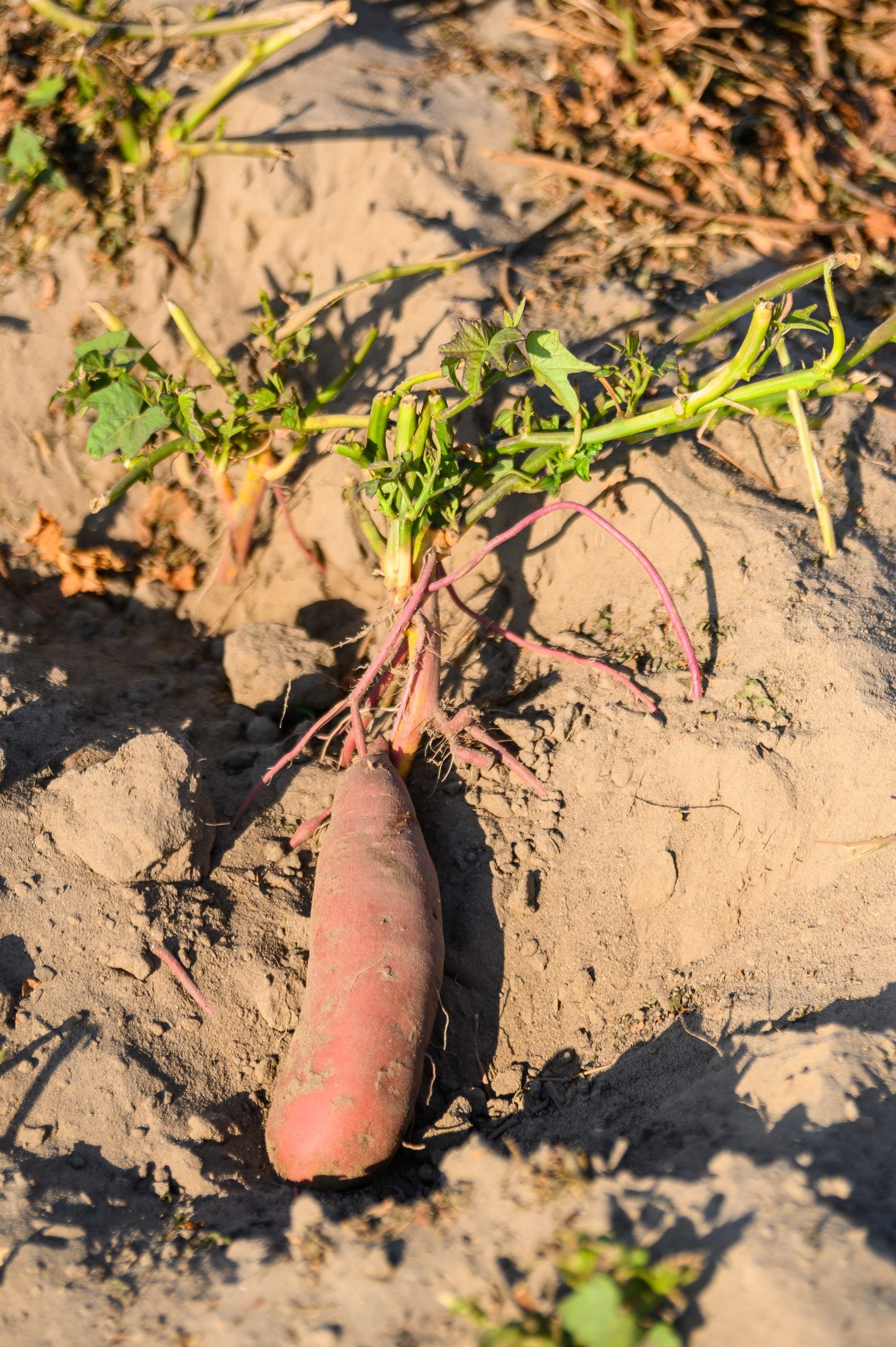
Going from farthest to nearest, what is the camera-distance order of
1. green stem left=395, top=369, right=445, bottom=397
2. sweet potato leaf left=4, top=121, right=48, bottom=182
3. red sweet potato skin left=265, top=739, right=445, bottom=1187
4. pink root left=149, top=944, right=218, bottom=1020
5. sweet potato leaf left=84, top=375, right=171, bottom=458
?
sweet potato leaf left=4, top=121, right=48, bottom=182 → sweet potato leaf left=84, top=375, right=171, bottom=458 → green stem left=395, top=369, right=445, bottom=397 → pink root left=149, top=944, right=218, bottom=1020 → red sweet potato skin left=265, top=739, right=445, bottom=1187

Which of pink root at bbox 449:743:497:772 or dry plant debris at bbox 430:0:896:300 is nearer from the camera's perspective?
pink root at bbox 449:743:497:772

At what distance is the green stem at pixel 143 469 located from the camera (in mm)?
2430

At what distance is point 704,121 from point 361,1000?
3.38 meters

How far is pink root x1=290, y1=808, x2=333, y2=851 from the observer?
7.72 feet

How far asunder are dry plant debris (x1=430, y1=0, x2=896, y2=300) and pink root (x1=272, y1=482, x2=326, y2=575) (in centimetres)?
130

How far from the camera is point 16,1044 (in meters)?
1.92

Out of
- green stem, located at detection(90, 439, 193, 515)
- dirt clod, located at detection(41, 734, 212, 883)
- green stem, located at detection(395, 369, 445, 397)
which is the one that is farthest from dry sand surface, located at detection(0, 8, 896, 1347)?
green stem, located at detection(395, 369, 445, 397)

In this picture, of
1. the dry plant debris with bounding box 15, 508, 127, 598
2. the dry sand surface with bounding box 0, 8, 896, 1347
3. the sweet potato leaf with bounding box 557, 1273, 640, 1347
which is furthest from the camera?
the dry plant debris with bounding box 15, 508, 127, 598

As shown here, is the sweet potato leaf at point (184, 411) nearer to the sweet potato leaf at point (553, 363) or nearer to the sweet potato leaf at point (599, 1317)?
the sweet potato leaf at point (553, 363)

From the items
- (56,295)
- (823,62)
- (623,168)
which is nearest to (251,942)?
(56,295)

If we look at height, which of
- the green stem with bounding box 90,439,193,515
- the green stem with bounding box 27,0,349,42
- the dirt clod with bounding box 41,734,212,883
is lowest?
the dirt clod with bounding box 41,734,212,883

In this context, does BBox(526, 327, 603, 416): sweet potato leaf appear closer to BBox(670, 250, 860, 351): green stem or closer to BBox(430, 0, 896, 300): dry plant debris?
BBox(670, 250, 860, 351): green stem

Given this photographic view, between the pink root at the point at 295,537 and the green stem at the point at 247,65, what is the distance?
1410 millimetres

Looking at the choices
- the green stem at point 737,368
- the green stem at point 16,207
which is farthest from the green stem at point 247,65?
the green stem at point 737,368
